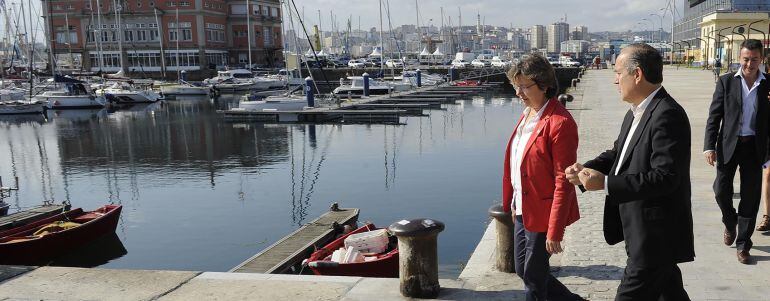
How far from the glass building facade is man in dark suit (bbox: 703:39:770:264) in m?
71.7

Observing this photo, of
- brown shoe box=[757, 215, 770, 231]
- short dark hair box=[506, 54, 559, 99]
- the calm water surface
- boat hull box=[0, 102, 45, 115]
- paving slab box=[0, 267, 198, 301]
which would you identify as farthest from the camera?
boat hull box=[0, 102, 45, 115]

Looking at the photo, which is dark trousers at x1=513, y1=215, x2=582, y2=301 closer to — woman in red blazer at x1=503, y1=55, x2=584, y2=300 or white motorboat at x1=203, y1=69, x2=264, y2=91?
woman in red blazer at x1=503, y1=55, x2=584, y2=300

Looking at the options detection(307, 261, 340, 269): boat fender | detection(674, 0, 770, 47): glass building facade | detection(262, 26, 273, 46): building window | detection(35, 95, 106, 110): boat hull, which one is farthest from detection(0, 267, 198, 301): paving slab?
detection(262, 26, 273, 46): building window

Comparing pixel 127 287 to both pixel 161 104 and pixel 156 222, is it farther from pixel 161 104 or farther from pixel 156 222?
pixel 161 104

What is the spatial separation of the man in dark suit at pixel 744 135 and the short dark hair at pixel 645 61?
283 centimetres

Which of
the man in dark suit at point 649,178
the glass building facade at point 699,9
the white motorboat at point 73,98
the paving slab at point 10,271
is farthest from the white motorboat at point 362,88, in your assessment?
the man in dark suit at point 649,178

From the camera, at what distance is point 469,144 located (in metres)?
25.7

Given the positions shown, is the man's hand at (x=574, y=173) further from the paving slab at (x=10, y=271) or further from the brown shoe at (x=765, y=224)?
the paving slab at (x=10, y=271)

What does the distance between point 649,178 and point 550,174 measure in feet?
2.93

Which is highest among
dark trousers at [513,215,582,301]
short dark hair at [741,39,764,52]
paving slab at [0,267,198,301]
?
short dark hair at [741,39,764,52]

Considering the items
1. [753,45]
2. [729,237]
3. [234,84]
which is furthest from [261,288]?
[234,84]

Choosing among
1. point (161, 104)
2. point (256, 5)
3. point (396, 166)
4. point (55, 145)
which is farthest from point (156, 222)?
point (256, 5)

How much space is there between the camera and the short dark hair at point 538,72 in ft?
12.8

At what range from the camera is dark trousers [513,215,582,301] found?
408cm
